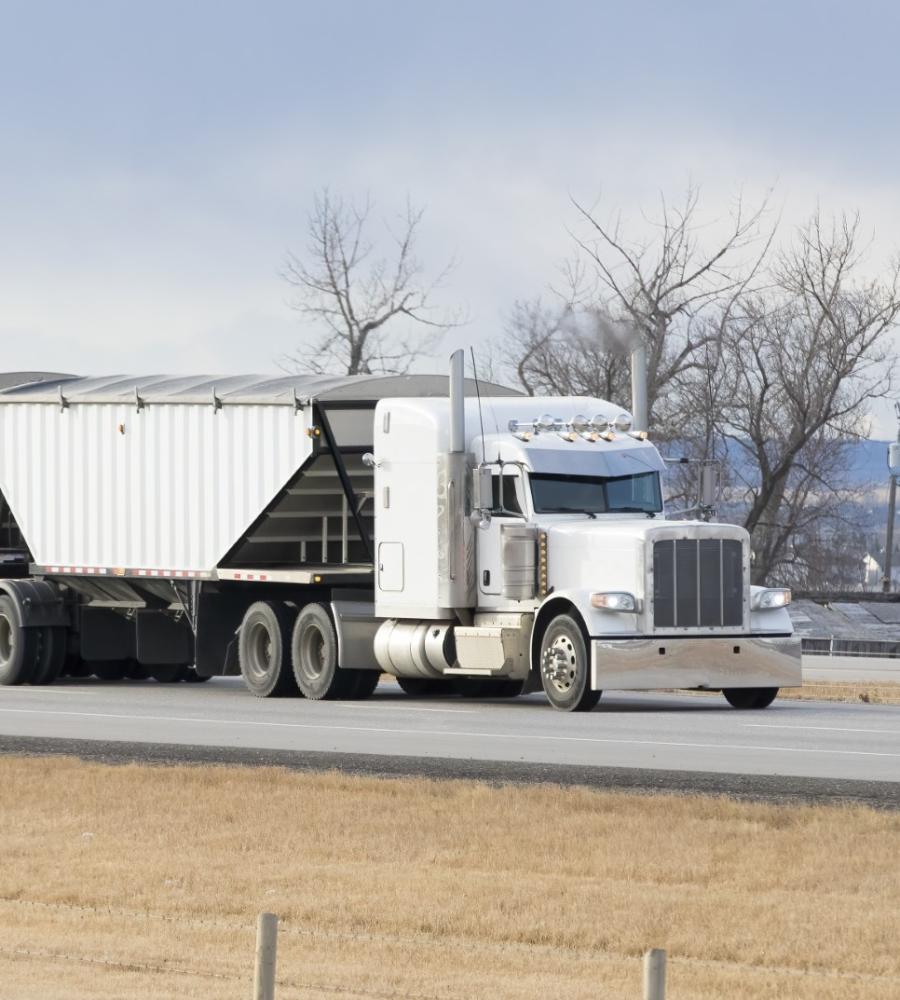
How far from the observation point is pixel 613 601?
21.7m

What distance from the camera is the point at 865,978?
939 centimetres

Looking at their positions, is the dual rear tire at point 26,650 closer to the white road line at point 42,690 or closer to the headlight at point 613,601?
the white road line at point 42,690

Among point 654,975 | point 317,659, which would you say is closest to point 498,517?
point 317,659

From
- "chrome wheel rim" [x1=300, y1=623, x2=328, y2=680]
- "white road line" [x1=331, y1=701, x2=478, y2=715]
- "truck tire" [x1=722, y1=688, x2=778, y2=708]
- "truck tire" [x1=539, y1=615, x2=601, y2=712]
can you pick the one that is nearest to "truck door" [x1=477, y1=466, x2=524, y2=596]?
"truck tire" [x1=539, y1=615, x2=601, y2=712]

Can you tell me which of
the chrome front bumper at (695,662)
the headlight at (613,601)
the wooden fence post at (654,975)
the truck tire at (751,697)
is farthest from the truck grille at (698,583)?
the wooden fence post at (654,975)

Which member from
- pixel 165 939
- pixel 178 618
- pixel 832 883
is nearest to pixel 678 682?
pixel 178 618

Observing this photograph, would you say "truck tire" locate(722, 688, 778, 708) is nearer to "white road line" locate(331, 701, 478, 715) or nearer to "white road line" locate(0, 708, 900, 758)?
"white road line" locate(331, 701, 478, 715)

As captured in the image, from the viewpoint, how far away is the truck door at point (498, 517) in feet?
75.6

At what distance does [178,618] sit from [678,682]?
26.8 feet

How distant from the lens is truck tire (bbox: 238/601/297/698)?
25.1 m

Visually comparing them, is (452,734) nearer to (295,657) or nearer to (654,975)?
(295,657)

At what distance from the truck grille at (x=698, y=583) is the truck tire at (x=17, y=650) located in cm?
956

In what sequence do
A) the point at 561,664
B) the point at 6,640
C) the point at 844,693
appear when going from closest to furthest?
the point at 561,664, the point at 6,640, the point at 844,693

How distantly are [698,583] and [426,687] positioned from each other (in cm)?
568
